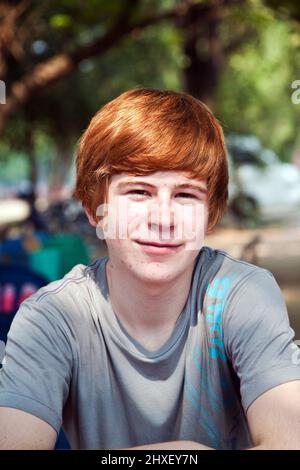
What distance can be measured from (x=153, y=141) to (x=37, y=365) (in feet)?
1.84

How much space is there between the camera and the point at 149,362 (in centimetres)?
193

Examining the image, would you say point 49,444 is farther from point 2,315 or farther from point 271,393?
point 2,315

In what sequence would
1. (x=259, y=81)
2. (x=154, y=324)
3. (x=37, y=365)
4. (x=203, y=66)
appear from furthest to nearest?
(x=259, y=81)
(x=203, y=66)
(x=154, y=324)
(x=37, y=365)

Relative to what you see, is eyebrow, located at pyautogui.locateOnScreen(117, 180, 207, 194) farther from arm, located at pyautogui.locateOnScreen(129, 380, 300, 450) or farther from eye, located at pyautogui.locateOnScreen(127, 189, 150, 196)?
arm, located at pyautogui.locateOnScreen(129, 380, 300, 450)

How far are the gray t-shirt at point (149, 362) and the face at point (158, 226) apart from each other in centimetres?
14

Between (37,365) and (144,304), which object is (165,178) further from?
(37,365)

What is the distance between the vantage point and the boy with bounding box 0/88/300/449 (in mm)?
1905

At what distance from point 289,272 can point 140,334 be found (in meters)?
9.98

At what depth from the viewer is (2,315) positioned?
2.56 m

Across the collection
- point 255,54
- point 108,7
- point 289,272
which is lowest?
point 289,272

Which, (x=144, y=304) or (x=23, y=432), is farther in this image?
(x=144, y=304)

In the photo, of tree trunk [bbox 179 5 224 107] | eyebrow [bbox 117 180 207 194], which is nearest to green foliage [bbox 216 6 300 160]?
tree trunk [bbox 179 5 224 107]

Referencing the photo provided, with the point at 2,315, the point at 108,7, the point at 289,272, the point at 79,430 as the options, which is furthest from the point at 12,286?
the point at 289,272

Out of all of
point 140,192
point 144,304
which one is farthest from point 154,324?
point 140,192
